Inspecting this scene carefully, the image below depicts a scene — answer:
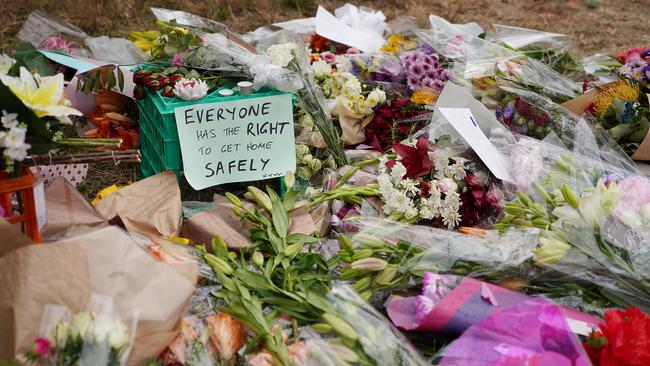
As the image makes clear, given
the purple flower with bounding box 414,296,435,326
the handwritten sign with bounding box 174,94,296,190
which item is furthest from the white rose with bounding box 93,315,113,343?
the handwritten sign with bounding box 174,94,296,190

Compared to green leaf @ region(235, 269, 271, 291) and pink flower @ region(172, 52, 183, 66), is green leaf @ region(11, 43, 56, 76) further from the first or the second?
green leaf @ region(235, 269, 271, 291)

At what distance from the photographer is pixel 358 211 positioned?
2.05 meters

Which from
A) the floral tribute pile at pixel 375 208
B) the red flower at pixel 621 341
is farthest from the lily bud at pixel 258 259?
the red flower at pixel 621 341

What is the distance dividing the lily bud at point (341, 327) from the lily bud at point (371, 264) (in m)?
0.19

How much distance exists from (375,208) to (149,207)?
0.66 metres

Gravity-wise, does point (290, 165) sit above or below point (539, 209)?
below

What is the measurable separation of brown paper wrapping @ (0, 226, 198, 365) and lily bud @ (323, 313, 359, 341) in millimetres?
279

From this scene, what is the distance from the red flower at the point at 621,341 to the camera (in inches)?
49.5

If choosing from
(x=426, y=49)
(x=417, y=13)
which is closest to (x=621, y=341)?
(x=426, y=49)

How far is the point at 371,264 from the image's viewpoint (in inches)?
61.4

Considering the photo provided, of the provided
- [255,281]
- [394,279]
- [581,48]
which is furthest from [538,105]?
[581,48]

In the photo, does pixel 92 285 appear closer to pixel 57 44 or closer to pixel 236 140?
pixel 236 140

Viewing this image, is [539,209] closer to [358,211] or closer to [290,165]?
[358,211]

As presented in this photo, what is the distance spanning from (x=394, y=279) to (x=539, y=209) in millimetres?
447
